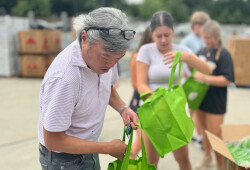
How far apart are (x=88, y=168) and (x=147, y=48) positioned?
49.4 inches

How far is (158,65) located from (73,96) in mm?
1305

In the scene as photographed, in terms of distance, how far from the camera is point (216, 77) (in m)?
3.16

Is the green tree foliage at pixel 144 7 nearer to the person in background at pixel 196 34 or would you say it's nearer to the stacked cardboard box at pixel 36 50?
the stacked cardboard box at pixel 36 50

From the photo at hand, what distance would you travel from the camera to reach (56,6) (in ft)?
177

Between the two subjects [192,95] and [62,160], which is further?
[192,95]

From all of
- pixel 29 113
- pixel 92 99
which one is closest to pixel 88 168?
pixel 92 99

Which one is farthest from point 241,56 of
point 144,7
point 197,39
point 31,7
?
point 144,7

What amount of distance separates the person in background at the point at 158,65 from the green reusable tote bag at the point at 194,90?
49cm

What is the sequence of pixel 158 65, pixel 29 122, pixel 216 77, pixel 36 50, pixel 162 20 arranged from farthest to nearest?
1. pixel 36 50
2. pixel 29 122
3. pixel 216 77
4. pixel 158 65
5. pixel 162 20

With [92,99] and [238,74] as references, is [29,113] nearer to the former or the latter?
[92,99]

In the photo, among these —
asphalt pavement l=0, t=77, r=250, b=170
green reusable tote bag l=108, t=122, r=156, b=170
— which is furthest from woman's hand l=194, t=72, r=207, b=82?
green reusable tote bag l=108, t=122, r=156, b=170

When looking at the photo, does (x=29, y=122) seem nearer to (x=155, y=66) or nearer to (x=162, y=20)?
(x=155, y=66)

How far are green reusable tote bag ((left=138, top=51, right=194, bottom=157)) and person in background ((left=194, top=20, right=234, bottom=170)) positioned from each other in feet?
3.86

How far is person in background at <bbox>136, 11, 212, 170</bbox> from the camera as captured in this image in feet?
7.94
